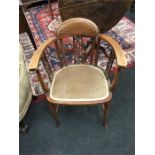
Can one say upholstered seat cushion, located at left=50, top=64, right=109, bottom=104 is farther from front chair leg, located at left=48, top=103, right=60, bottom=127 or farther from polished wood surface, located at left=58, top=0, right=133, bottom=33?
polished wood surface, located at left=58, top=0, right=133, bottom=33

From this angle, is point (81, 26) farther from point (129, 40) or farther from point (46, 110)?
point (129, 40)

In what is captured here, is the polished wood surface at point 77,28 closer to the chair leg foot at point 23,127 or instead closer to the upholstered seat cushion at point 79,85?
the upholstered seat cushion at point 79,85

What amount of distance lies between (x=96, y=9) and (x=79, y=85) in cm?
89

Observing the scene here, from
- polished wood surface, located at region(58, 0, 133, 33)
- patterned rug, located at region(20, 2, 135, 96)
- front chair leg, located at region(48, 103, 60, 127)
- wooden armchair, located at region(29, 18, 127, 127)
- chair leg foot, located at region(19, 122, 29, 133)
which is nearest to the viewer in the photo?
wooden armchair, located at region(29, 18, 127, 127)

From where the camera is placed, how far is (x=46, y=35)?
9.57ft

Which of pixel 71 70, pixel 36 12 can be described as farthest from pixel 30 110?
pixel 36 12

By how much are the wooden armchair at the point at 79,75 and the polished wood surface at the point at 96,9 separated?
1.42ft

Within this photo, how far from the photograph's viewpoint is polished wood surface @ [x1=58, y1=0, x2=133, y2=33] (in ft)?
6.45

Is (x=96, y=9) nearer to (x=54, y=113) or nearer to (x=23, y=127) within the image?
(x=54, y=113)

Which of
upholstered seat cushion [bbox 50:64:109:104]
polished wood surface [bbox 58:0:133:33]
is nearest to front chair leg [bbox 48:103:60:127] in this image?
upholstered seat cushion [bbox 50:64:109:104]

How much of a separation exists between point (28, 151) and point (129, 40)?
1.84 meters

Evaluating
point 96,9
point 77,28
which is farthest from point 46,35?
point 77,28

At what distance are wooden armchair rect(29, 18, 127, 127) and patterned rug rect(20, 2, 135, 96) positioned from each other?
1.72 ft

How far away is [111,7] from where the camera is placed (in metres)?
2.05
